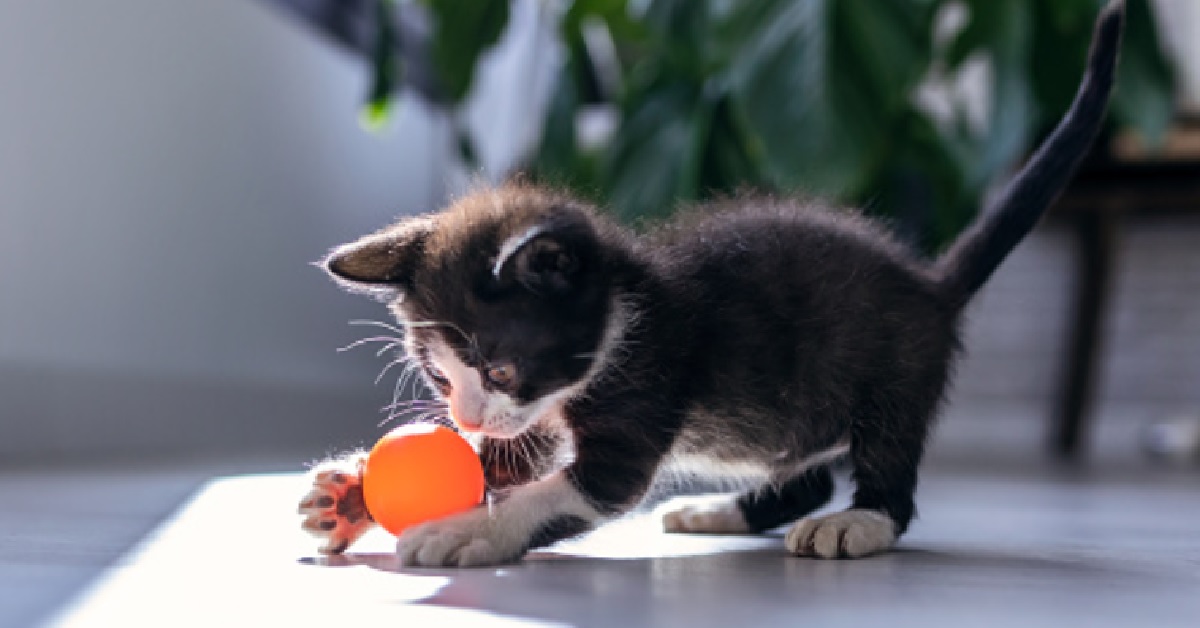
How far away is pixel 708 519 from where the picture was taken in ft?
5.53

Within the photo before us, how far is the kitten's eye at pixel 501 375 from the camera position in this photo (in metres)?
1.29

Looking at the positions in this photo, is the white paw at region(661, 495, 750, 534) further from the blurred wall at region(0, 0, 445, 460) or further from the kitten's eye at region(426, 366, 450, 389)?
the blurred wall at region(0, 0, 445, 460)

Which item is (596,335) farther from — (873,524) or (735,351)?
(873,524)

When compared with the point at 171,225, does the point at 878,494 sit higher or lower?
lower

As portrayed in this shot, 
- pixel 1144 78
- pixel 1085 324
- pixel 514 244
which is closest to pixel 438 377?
pixel 514 244

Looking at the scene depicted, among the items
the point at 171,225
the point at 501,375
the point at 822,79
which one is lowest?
the point at 501,375

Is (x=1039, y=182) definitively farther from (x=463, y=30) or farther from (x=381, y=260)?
(x=463, y=30)

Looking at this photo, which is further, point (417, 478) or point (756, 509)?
point (756, 509)

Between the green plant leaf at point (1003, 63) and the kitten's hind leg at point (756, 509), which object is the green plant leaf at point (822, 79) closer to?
the green plant leaf at point (1003, 63)

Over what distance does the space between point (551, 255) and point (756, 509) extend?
559mm

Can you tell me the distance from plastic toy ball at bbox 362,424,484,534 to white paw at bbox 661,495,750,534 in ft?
1.19

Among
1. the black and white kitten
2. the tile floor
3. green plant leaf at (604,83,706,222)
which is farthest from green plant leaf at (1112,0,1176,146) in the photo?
the black and white kitten

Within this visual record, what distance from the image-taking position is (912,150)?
113 inches

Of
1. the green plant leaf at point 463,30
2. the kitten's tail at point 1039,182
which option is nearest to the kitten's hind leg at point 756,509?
the kitten's tail at point 1039,182
